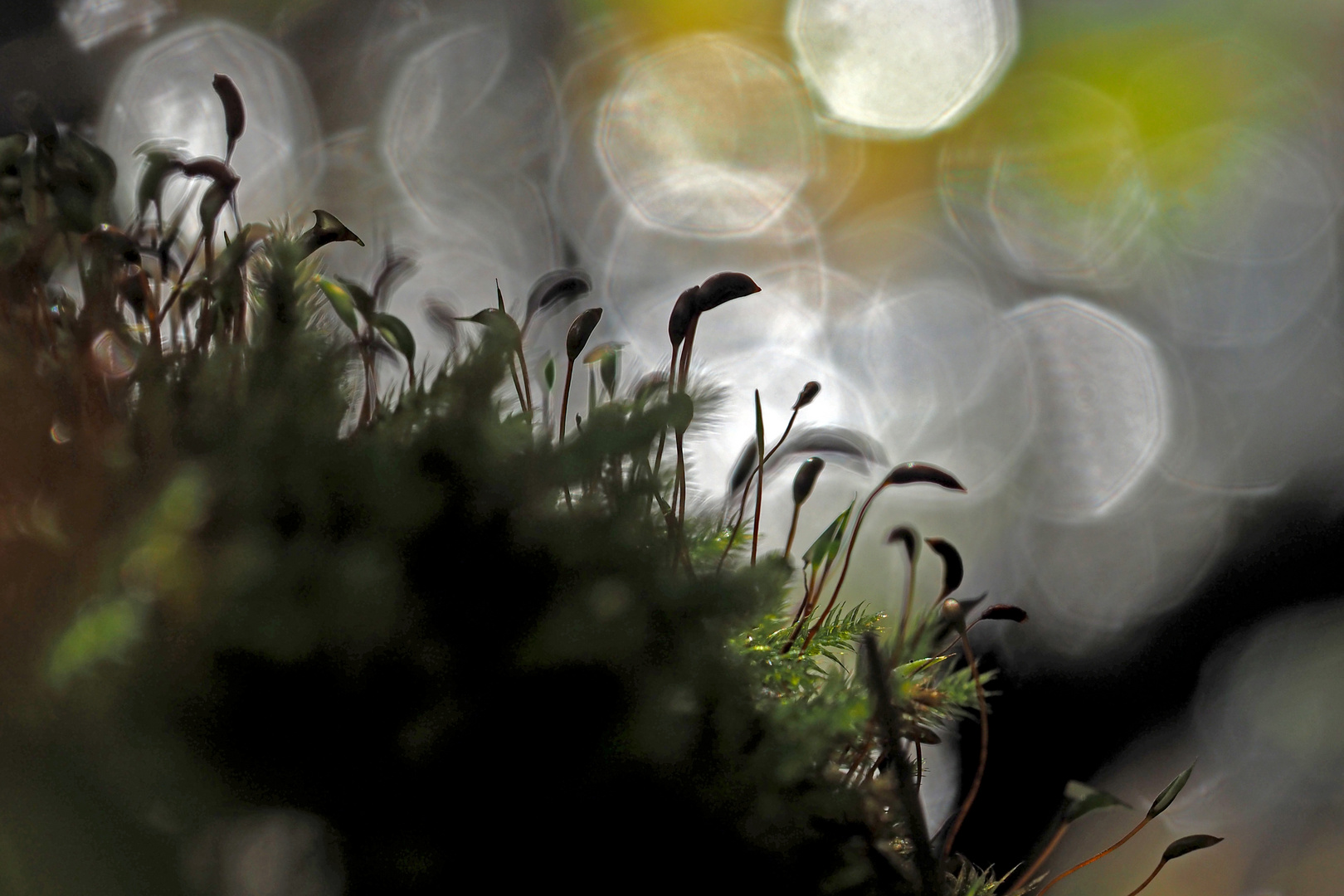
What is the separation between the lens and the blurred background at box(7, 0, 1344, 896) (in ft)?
9.33

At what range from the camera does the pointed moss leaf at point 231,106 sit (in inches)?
16.6

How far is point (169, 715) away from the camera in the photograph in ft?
0.82

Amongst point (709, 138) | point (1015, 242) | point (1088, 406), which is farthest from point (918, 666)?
point (1088, 406)

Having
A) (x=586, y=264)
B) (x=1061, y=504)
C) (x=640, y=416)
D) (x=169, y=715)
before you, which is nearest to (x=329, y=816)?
(x=169, y=715)

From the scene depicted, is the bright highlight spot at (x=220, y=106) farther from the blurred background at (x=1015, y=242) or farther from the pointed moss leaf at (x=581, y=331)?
the pointed moss leaf at (x=581, y=331)

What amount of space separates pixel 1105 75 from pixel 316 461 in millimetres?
4297

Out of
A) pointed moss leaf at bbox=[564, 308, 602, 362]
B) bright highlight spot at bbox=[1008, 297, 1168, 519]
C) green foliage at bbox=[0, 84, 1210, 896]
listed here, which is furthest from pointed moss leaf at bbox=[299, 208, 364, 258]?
bright highlight spot at bbox=[1008, 297, 1168, 519]

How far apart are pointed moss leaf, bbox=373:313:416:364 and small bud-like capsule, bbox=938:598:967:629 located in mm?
283

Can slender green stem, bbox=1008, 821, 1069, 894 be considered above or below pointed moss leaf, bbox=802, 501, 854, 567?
below

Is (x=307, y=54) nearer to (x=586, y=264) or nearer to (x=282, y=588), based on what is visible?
(x=586, y=264)

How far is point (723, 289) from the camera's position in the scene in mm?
371

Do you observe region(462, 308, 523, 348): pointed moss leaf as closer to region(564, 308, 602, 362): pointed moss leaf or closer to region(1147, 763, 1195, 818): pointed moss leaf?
region(564, 308, 602, 362): pointed moss leaf

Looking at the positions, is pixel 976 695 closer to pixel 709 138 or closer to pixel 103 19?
pixel 103 19

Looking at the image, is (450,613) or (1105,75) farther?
(1105,75)
